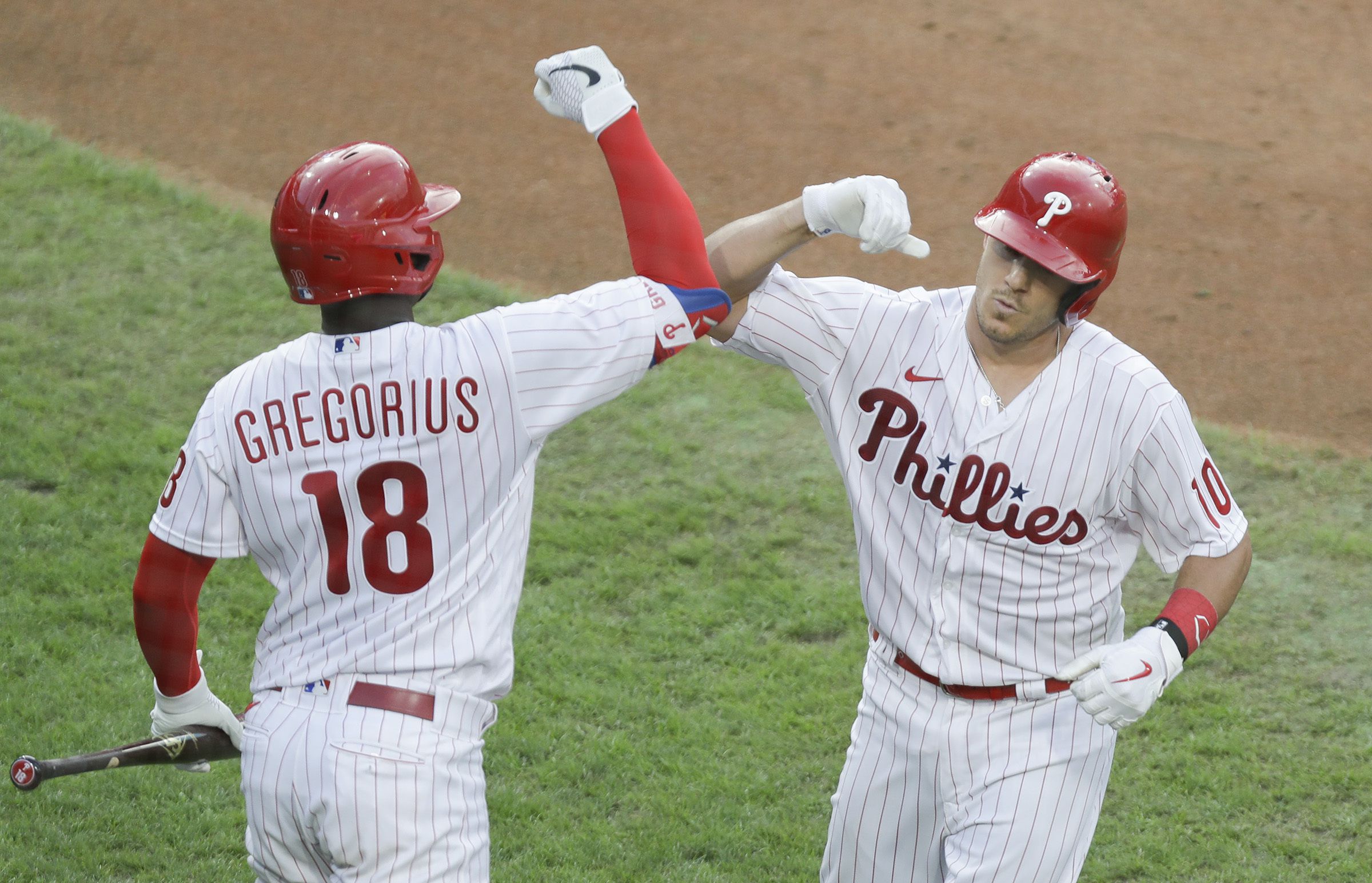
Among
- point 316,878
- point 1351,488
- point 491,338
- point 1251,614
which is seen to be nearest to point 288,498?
point 491,338

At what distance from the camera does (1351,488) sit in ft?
20.5

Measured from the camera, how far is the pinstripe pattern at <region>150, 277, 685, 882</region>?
262 centimetres

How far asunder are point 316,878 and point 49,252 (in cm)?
571

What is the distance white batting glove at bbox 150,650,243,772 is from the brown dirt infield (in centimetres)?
487

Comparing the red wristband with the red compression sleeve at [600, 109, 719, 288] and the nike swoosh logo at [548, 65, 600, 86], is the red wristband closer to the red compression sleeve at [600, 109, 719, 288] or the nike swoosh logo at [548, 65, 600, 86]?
the red compression sleeve at [600, 109, 719, 288]

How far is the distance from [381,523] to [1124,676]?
4.77ft

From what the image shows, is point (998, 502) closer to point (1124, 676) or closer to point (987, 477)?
point (987, 477)

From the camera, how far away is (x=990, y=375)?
10.6 ft

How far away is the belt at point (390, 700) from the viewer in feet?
8.71

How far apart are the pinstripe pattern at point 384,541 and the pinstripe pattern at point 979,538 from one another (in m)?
0.71

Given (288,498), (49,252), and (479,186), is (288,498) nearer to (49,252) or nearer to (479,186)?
(49,252)

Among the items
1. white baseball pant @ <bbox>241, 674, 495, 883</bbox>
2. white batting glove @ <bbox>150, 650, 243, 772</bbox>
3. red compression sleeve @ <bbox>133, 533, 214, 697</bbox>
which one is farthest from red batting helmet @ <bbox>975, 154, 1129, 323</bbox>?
white batting glove @ <bbox>150, 650, 243, 772</bbox>

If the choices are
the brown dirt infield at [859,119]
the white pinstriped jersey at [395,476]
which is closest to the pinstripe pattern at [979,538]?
the white pinstriped jersey at [395,476]

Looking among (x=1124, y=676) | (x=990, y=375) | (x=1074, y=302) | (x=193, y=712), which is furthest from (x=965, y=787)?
(x=193, y=712)
